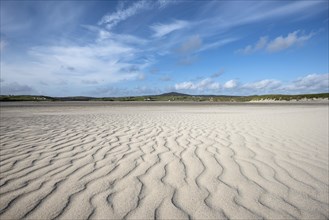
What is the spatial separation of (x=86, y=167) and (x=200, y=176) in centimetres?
184

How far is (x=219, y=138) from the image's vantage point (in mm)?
6039

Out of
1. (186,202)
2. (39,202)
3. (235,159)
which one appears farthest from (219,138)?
(39,202)

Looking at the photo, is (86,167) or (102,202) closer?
(102,202)

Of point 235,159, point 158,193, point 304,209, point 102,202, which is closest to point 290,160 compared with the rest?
point 235,159

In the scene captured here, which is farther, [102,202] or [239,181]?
[239,181]

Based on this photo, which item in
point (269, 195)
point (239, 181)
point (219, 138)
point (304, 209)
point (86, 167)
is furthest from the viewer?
point (219, 138)

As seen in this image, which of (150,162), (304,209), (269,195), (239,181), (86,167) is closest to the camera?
(304,209)

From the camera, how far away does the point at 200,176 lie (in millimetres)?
3234

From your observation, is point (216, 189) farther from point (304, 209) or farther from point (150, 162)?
point (150, 162)

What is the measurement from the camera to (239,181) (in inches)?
121

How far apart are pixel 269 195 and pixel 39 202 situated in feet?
8.70

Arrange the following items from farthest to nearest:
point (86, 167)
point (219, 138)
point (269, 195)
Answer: point (219, 138)
point (86, 167)
point (269, 195)

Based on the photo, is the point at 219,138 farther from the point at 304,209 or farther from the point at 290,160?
the point at 304,209

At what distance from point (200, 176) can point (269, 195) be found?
0.93m
